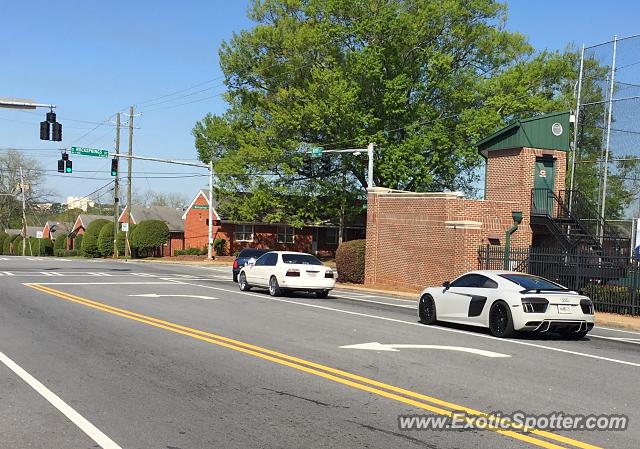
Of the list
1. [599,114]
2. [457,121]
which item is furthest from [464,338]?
[457,121]

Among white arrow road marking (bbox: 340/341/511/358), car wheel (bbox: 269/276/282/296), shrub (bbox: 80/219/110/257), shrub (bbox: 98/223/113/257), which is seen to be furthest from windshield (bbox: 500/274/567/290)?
shrub (bbox: 80/219/110/257)

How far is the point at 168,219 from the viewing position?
7906 cm

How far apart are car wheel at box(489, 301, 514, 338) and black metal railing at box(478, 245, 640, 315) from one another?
6.73 meters

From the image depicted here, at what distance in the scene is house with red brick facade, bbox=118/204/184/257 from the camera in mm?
72562

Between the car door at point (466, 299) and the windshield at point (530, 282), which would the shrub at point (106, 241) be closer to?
the car door at point (466, 299)

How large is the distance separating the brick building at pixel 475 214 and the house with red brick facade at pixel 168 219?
4620 cm

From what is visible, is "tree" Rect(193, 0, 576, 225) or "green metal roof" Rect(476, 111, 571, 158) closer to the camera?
"green metal roof" Rect(476, 111, 571, 158)

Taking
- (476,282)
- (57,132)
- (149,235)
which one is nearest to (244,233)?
(149,235)

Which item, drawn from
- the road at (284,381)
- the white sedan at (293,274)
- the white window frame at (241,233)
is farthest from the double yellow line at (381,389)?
the white window frame at (241,233)

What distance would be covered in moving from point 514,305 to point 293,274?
9835 mm

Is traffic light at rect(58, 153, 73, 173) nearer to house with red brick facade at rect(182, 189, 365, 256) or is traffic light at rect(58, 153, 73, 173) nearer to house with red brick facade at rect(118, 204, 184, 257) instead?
house with red brick facade at rect(182, 189, 365, 256)

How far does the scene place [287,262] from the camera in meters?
21.9

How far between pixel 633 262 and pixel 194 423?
15501 mm

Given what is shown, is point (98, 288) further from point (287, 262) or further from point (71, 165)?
point (71, 165)
